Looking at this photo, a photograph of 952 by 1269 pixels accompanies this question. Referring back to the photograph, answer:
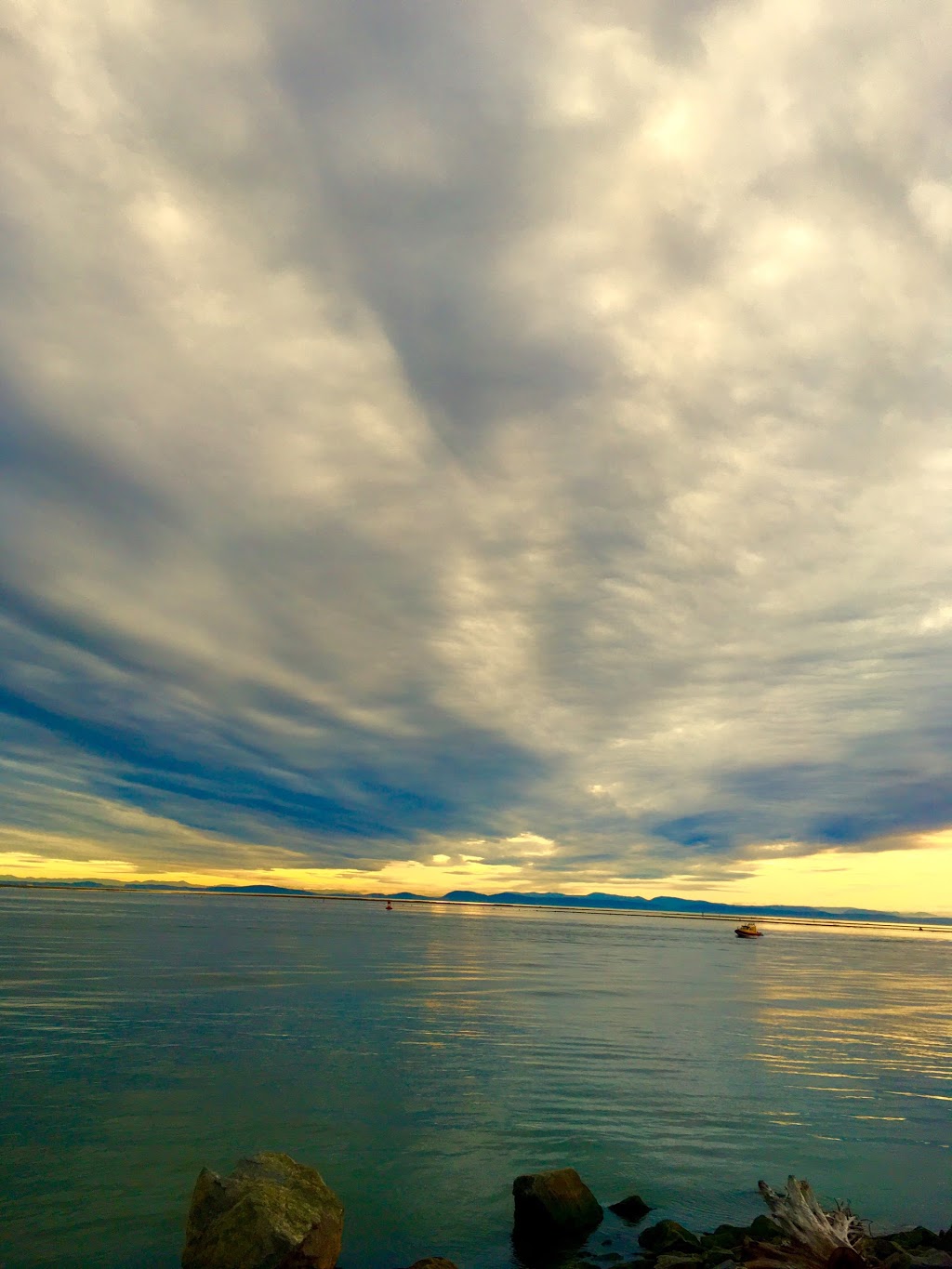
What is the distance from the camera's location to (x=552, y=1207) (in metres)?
15.0

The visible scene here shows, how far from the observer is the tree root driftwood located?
1173 cm

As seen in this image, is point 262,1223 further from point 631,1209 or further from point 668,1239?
point 631,1209

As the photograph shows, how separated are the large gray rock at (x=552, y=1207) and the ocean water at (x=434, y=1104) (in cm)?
52

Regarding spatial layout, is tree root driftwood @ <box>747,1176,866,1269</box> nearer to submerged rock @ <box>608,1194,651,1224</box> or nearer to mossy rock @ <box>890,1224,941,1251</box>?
mossy rock @ <box>890,1224,941,1251</box>

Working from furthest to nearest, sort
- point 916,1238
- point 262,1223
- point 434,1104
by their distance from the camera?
point 434,1104 < point 916,1238 < point 262,1223

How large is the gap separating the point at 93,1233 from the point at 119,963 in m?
49.2

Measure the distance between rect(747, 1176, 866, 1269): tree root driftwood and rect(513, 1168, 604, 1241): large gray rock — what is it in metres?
3.84

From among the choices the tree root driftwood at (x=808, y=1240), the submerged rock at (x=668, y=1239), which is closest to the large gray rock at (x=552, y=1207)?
the submerged rock at (x=668, y=1239)

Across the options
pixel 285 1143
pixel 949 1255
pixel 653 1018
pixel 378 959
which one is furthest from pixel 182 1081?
pixel 378 959

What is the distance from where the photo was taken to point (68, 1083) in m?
23.8

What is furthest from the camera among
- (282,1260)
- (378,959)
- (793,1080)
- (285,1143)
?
(378,959)

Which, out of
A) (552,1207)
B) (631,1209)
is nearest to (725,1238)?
(631,1209)

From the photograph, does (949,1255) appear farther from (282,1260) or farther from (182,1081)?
(182,1081)

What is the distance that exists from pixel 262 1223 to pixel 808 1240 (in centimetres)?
871
